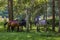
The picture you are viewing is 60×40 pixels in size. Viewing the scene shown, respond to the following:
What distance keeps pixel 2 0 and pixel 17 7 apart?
216 cm

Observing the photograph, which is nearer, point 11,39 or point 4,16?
point 11,39

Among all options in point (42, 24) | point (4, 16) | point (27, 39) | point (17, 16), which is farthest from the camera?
point (4, 16)

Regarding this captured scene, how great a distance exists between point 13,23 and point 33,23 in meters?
8.50

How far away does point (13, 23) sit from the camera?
1680 centimetres

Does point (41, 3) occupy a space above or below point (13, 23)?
above

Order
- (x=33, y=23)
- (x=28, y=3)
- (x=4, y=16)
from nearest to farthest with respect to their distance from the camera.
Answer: (x=28, y=3)
(x=33, y=23)
(x=4, y=16)

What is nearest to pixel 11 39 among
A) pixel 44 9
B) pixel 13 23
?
pixel 13 23

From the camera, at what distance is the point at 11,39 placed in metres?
10.3

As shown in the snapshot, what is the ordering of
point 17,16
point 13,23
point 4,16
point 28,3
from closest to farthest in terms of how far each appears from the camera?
point 13,23
point 28,3
point 17,16
point 4,16

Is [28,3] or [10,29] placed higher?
[28,3]

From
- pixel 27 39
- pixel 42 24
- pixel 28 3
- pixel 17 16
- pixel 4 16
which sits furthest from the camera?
pixel 4 16

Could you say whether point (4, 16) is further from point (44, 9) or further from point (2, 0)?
point (44, 9)

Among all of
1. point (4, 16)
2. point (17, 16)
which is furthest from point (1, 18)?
point (17, 16)

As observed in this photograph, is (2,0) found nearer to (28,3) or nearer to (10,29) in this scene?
(28,3)
